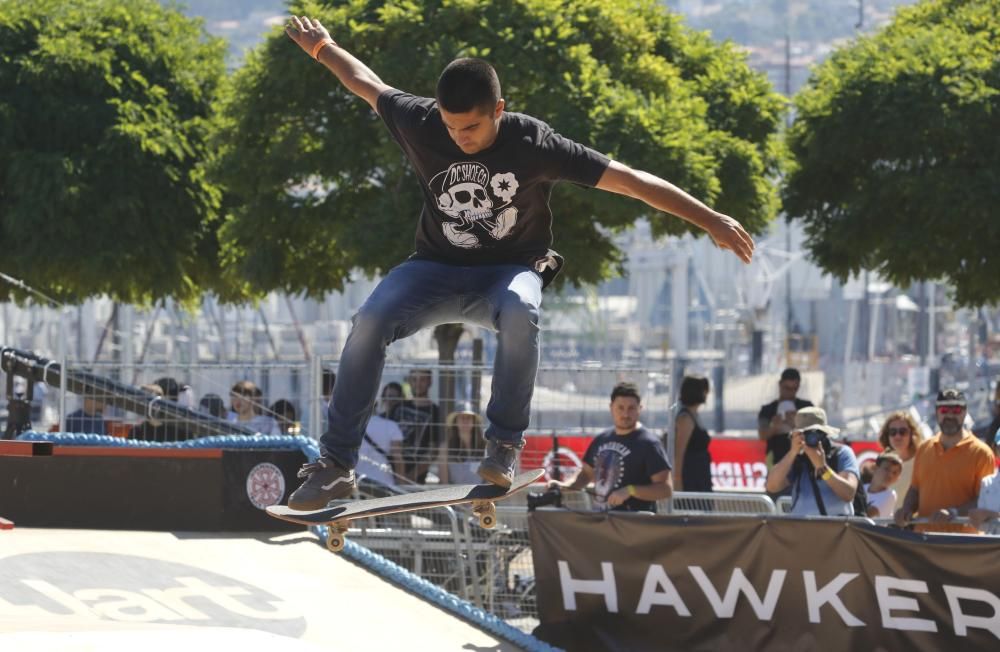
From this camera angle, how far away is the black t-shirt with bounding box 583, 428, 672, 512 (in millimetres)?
9555

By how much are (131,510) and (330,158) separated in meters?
5.61

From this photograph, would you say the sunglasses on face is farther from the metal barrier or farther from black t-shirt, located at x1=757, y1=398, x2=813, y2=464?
black t-shirt, located at x1=757, y1=398, x2=813, y2=464

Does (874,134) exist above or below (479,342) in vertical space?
above

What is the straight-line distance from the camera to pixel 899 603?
876 centimetres

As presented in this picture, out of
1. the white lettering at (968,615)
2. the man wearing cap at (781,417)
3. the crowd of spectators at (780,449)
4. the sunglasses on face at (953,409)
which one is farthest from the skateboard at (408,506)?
the man wearing cap at (781,417)

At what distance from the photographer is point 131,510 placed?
10242 millimetres

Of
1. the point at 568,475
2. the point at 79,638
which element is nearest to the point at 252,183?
the point at 568,475

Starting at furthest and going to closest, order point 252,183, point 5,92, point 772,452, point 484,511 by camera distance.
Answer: point 5,92 < point 252,183 < point 772,452 < point 484,511

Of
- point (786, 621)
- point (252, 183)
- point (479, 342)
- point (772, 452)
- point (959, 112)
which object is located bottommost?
point (786, 621)

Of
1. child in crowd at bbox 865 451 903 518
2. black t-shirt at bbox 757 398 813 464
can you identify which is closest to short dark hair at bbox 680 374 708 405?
black t-shirt at bbox 757 398 813 464

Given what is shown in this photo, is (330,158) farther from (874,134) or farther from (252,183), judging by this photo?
(874,134)

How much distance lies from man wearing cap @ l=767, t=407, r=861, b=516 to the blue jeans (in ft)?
12.4

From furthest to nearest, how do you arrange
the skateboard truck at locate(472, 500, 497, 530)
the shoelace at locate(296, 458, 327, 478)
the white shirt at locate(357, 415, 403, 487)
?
the white shirt at locate(357, 415, 403, 487) → the skateboard truck at locate(472, 500, 497, 530) → the shoelace at locate(296, 458, 327, 478)

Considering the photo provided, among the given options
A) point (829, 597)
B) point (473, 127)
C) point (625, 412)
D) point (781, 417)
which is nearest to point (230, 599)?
point (625, 412)
